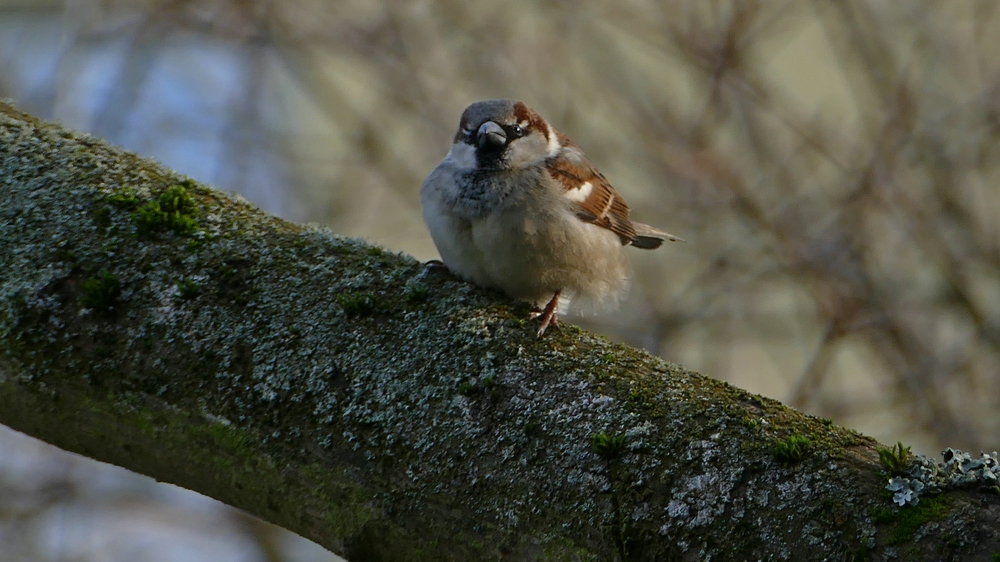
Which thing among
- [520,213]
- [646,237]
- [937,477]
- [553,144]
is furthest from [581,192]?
[937,477]

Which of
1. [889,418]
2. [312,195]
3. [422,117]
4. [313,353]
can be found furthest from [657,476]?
[312,195]

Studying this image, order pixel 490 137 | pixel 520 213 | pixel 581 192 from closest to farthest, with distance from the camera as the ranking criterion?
pixel 520 213 → pixel 490 137 → pixel 581 192

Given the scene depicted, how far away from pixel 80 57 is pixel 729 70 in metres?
3.46

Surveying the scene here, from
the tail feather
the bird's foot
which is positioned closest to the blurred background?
the tail feather

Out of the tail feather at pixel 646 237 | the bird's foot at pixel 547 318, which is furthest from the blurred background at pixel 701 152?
the bird's foot at pixel 547 318

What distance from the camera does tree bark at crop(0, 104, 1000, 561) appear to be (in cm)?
153

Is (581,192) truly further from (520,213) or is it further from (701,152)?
(701,152)

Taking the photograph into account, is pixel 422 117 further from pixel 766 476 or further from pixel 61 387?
pixel 766 476

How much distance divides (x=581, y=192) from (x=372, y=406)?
1672mm

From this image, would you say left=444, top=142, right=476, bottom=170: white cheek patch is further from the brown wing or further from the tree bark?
the tree bark

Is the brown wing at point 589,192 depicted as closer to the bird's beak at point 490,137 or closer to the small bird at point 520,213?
the small bird at point 520,213

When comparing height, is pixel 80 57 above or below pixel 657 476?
above

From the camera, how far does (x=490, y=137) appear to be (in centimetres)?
313

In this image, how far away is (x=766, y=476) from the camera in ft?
5.08
